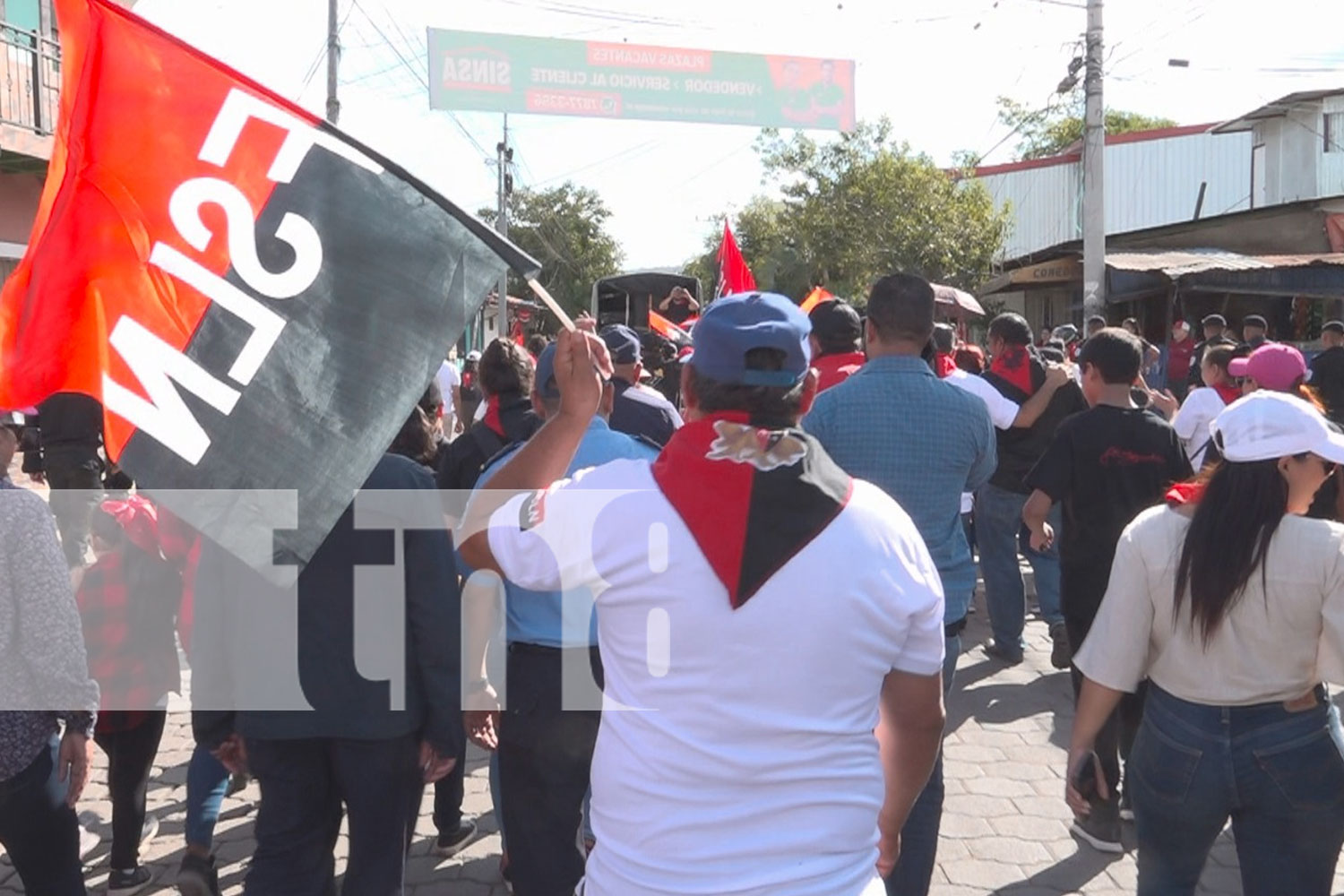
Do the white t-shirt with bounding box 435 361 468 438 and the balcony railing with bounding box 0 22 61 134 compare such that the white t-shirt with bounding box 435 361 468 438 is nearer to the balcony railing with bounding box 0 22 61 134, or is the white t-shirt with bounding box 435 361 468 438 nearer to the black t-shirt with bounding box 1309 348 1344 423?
the balcony railing with bounding box 0 22 61 134

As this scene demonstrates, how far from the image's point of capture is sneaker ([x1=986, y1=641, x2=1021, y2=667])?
22.5ft

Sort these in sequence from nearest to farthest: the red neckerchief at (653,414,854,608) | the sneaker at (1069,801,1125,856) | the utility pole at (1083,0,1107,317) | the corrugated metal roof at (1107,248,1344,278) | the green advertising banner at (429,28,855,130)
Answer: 1. the red neckerchief at (653,414,854,608)
2. the sneaker at (1069,801,1125,856)
3. the utility pole at (1083,0,1107,317)
4. the corrugated metal roof at (1107,248,1344,278)
5. the green advertising banner at (429,28,855,130)

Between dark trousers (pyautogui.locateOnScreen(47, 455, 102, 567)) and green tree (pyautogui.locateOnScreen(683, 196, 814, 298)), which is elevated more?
green tree (pyautogui.locateOnScreen(683, 196, 814, 298))

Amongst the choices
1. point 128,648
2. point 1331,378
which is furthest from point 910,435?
point 1331,378

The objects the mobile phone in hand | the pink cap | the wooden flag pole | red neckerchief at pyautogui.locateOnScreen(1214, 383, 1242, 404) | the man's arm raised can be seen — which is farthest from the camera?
red neckerchief at pyautogui.locateOnScreen(1214, 383, 1242, 404)

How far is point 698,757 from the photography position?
6.15 feet

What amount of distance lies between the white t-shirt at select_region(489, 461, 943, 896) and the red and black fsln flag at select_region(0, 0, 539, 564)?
87cm

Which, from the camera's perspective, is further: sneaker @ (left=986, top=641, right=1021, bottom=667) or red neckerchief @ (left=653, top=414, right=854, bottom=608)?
sneaker @ (left=986, top=641, right=1021, bottom=667)

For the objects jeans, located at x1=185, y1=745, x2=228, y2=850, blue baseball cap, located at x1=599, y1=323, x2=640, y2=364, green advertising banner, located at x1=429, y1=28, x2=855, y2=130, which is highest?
green advertising banner, located at x1=429, y1=28, x2=855, y2=130

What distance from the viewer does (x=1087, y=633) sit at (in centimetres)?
450

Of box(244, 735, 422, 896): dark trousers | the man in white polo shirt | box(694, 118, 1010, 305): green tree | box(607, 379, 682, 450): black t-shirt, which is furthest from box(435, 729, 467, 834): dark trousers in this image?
box(694, 118, 1010, 305): green tree

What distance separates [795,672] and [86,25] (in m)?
2.14

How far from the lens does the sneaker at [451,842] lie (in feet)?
14.8

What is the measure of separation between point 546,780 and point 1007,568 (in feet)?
13.8
